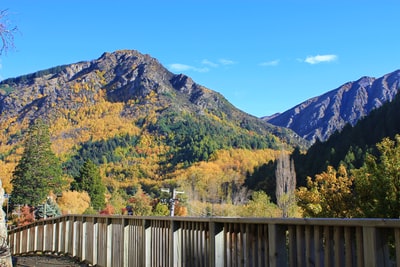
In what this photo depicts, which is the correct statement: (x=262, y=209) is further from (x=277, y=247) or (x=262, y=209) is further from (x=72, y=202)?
(x=277, y=247)

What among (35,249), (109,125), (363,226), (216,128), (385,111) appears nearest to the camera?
(363,226)

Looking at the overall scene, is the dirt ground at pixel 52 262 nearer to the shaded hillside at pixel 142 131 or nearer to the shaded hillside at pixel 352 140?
the shaded hillside at pixel 352 140

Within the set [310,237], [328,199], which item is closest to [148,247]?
[310,237]

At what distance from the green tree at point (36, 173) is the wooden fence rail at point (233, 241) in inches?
2078

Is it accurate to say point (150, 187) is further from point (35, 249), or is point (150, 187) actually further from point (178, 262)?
point (178, 262)

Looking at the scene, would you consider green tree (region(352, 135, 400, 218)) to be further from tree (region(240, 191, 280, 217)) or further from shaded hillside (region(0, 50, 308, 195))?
shaded hillside (region(0, 50, 308, 195))

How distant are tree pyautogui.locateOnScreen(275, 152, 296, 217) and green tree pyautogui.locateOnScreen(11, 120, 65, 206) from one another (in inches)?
1172

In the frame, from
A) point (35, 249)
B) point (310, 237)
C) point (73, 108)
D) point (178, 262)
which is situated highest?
point (73, 108)

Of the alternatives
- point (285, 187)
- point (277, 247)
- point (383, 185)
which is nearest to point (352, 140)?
point (285, 187)

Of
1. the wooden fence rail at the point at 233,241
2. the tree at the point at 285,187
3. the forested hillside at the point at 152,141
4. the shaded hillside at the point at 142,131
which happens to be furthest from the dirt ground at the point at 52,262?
the shaded hillside at the point at 142,131

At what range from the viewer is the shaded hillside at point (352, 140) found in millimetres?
65188

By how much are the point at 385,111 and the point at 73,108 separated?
143998mm

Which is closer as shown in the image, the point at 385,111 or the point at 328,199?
the point at 328,199

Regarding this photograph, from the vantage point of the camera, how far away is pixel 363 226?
3004 millimetres
